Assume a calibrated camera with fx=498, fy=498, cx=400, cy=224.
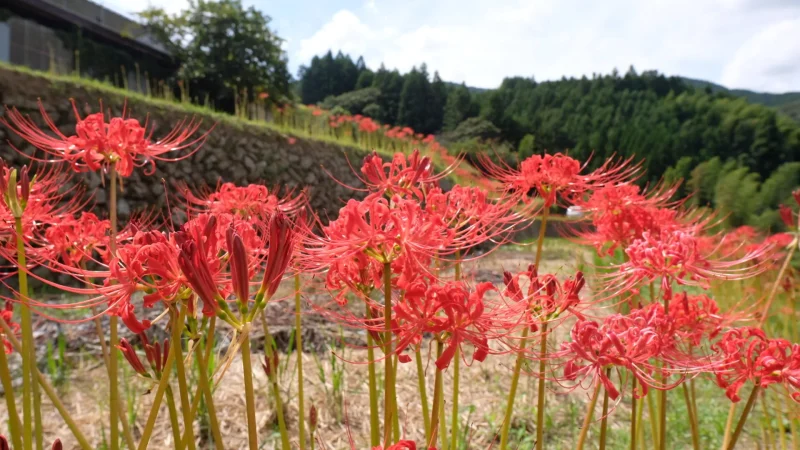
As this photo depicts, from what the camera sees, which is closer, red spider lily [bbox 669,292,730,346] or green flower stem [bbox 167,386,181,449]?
green flower stem [bbox 167,386,181,449]

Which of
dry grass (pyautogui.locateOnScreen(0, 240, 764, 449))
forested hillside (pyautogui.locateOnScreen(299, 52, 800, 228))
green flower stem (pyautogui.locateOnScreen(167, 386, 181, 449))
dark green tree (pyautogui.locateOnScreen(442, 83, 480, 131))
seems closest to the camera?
green flower stem (pyautogui.locateOnScreen(167, 386, 181, 449))

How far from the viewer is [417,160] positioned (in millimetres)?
1089

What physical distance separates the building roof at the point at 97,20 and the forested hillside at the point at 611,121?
796 cm

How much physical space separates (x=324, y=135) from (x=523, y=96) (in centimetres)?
3095

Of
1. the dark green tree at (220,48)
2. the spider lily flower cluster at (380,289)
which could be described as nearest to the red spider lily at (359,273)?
the spider lily flower cluster at (380,289)

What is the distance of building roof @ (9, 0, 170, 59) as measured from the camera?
10398 mm

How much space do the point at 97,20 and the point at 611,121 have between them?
27.0 m

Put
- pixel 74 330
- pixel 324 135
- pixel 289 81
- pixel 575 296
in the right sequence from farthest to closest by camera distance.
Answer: pixel 289 81 → pixel 324 135 → pixel 74 330 → pixel 575 296

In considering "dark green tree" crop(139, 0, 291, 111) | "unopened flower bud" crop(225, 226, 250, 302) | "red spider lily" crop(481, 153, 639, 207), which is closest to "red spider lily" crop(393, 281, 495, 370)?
"unopened flower bud" crop(225, 226, 250, 302)

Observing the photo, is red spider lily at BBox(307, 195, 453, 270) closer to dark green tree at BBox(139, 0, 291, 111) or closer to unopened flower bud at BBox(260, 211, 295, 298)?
unopened flower bud at BBox(260, 211, 295, 298)

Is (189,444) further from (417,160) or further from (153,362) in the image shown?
(417,160)

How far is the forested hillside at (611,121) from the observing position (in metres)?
8.52

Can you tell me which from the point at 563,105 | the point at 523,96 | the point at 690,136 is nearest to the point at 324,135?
the point at 690,136

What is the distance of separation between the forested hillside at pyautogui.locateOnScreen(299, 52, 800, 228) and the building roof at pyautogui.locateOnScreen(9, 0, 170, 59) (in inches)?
313
